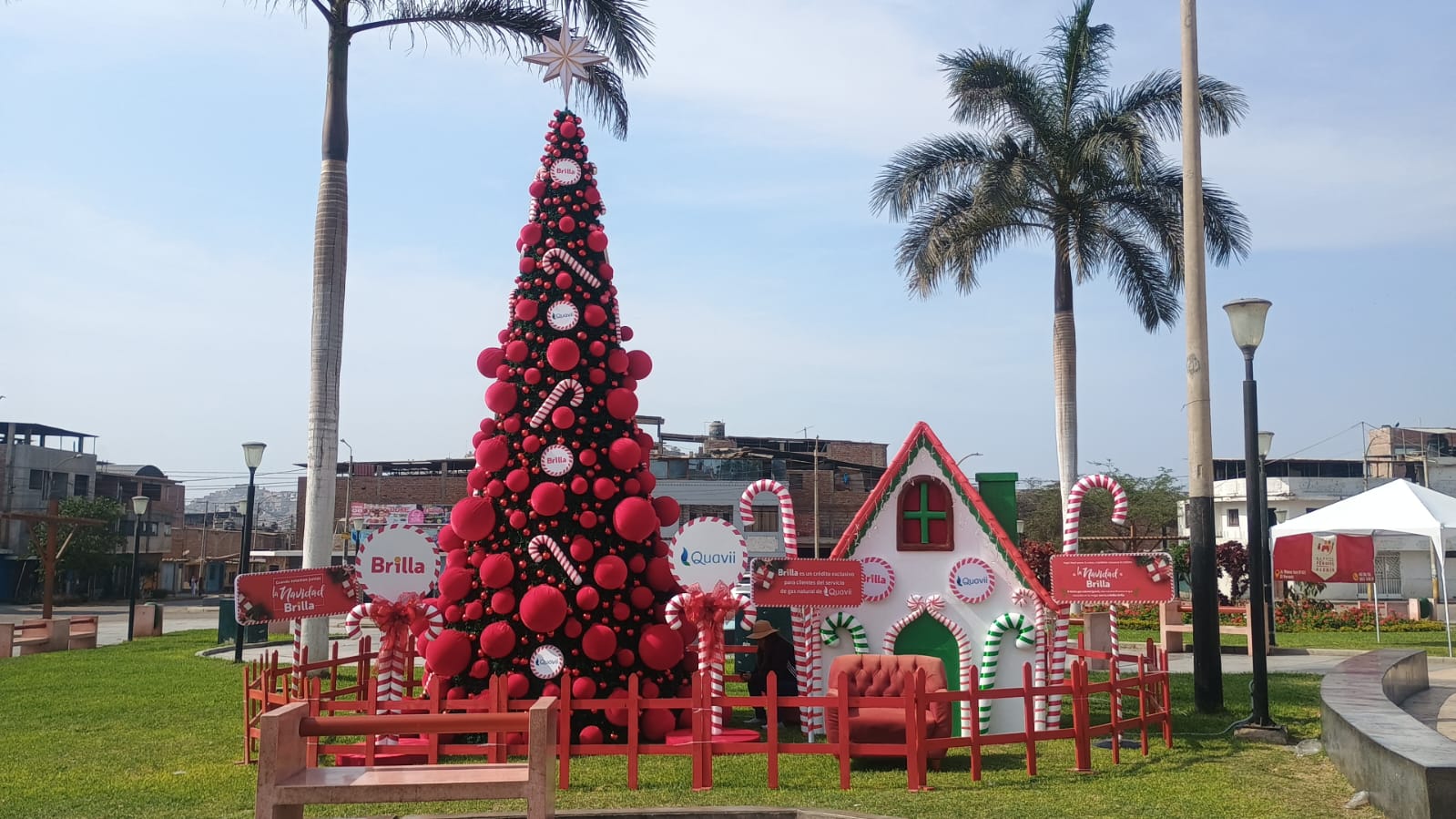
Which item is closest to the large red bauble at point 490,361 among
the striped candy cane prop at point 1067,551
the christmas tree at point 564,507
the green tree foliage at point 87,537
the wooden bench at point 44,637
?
the christmas tree at point 564,507

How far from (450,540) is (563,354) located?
253cm

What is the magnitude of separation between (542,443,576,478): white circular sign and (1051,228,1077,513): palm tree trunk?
509 inches

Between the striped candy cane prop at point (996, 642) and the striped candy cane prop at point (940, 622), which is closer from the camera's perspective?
the striped candy cane prop at point (996, 642)

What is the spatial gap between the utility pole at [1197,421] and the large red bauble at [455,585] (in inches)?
324

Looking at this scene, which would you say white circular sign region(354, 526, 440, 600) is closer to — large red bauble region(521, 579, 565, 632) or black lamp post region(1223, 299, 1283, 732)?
large red bauble region(521, 579, 565, 632)

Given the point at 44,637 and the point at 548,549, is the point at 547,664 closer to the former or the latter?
the point at 548,549

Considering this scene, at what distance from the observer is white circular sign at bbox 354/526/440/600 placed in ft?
39.8

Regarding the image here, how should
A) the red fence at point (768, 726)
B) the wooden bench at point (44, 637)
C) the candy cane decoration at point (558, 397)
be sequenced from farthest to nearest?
1. the wooden bench at point (44, 637)
2. the candy cane decoration at point (558, 397)
3. the red fence at point (768, 726)

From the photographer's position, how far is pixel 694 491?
55.0 meters

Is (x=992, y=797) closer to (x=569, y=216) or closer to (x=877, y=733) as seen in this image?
(x=877, y=733)

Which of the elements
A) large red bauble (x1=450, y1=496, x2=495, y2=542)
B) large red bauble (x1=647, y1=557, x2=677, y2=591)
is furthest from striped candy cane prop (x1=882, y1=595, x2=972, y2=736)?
large red bauble (x1=450, y1=496, x2=495, y2=542)

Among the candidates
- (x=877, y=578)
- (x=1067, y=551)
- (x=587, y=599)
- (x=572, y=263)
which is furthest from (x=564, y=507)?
(x=1067, y=551)

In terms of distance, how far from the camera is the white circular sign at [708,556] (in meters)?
11.5

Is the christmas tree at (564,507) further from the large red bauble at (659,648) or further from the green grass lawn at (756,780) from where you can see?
the green grass lawn at (756,780)
